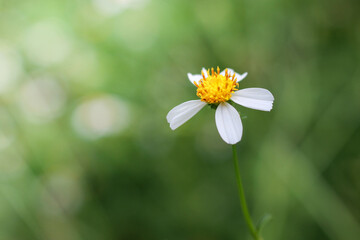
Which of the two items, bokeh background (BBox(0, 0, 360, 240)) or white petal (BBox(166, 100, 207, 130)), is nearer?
white petal (BBox(166, 100, 207, 130))

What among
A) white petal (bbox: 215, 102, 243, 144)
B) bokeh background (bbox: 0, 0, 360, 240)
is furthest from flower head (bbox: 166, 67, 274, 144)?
bokeh background (bbox: 0, 0, 360, 240)

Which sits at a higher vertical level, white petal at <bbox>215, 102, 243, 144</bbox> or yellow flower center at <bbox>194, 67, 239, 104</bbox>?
yellow flower center at <bbox>194, 67, 239, 104</bbox>

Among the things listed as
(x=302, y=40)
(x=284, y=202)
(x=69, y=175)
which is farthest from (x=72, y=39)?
(x=284, y=202)

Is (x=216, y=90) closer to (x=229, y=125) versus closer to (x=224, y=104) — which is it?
(x=224, y=104)

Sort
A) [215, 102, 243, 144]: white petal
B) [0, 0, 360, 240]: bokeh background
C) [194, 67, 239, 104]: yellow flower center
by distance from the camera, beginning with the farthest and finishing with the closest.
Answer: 1. [0, 0, 360, 240]: bokeh background
2. [194, 67, 239, 104]: yellow flower center
3. [215, 102, 243, 144]: white petal

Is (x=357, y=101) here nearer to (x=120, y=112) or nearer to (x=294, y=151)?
Result: (x=294, y=151)

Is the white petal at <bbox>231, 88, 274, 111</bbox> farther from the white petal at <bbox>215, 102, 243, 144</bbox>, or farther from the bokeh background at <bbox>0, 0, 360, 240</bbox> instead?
the bokeh background at <bbox>0, 0, 360, 240</bbox>

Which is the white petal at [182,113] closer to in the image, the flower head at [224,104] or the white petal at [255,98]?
the flower head at [224,104]
